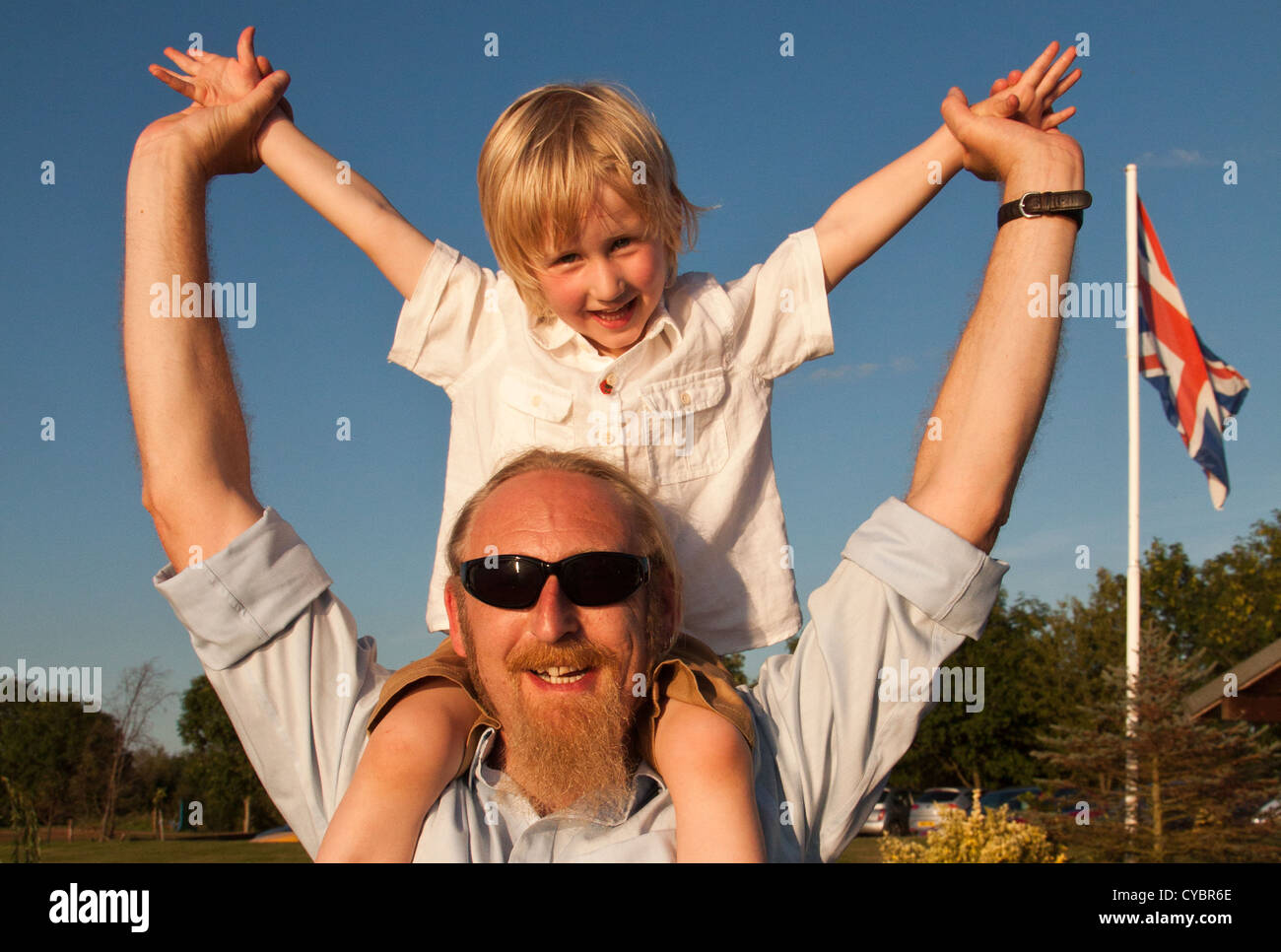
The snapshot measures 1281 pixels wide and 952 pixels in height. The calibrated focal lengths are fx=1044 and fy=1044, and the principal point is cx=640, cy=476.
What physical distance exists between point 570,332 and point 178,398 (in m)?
1.08

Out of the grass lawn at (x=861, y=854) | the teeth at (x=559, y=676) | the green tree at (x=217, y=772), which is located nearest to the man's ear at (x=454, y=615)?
the teeth at (x=559, y=676)

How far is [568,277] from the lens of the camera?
9.27ft

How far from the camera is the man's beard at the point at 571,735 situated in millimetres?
2219

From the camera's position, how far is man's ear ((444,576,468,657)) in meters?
2.42

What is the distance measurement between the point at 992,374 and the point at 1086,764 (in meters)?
16.3

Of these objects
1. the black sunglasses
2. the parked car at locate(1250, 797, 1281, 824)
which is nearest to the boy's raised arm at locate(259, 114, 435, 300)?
the black sunglasses

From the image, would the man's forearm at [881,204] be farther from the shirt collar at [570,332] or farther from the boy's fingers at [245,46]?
the boy's fingers at [245,46]

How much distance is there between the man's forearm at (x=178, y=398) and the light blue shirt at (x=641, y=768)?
9 cm

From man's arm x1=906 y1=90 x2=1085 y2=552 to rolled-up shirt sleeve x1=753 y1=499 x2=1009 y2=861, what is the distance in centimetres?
8

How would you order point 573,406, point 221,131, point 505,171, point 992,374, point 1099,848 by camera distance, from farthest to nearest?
point 1099,848 < point 505,171 < point 573,406 < point 221,131 < point 992,374

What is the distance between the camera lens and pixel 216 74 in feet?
8.98
